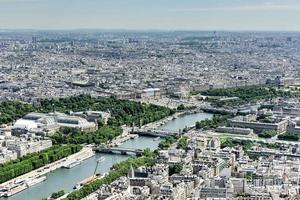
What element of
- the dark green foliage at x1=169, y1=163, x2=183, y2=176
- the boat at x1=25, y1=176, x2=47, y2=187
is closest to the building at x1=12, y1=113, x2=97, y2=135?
the boat at x1=25, y1=176, x2=47, y2=187

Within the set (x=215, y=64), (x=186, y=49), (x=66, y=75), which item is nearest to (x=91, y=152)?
(x=66, y=75)

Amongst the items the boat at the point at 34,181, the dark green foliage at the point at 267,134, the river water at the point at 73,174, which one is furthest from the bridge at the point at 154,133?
the boat at the point at 34,181

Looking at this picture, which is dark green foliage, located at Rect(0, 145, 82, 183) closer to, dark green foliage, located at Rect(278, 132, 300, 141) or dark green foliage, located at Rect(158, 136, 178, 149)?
dark green foliage, located at Rect(158, 136, 178, 149)

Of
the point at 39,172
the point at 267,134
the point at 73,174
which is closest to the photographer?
the point at 39,172

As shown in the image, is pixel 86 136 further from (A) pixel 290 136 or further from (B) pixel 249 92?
(B) pixel 249 92

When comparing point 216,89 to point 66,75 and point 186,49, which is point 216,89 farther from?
point 186,49

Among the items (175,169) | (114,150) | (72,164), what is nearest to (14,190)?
(72,164)

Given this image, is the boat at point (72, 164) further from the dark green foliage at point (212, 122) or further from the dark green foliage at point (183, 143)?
the dark green foliage at point (212, 122)
